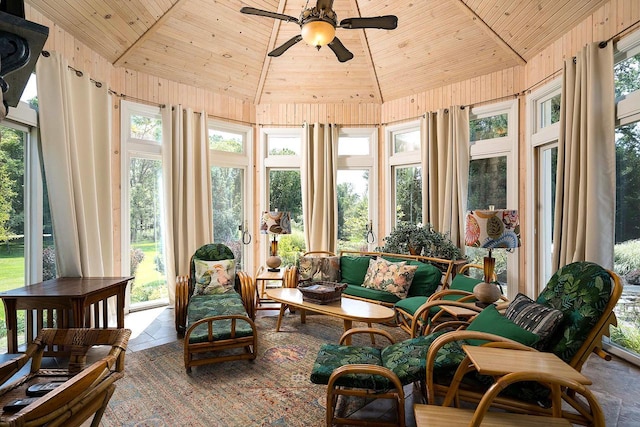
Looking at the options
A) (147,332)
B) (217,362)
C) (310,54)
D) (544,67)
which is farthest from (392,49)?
(147,332)

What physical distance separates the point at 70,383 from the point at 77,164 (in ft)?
9.63

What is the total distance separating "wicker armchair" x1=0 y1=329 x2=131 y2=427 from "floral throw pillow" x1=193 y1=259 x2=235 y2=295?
201 centimetres

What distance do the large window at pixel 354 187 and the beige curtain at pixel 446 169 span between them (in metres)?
0.97

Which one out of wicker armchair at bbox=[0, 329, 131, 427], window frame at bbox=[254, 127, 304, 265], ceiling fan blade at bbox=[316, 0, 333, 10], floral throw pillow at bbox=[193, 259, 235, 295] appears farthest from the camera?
window frame at bbox=[254, 127, 304, 265]

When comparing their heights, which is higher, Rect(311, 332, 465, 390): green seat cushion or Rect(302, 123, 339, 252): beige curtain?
Rect(302, 123, 339, 252): beige curtain

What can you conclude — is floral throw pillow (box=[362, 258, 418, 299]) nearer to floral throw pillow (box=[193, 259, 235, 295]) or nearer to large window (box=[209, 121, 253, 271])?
floral throw pillow (box=[193, 259, 235, 295])

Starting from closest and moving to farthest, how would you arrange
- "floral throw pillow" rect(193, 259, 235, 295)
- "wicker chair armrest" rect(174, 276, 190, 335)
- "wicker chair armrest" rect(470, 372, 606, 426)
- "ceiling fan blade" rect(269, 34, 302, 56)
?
"wicker chair armrest" rect(470, 372, 606, 426)
"ceiling fan blade" rect(269, 34, 302, 56)
"wicker chair armrest" rect(174, 276, 190, 335)
"floral throw pillow" rect(193, 259, 235, 295)

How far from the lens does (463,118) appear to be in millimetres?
4496

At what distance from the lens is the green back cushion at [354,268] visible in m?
4.33

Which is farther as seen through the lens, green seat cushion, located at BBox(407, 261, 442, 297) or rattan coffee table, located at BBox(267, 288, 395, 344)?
green seat cushion, located at BBox(407, 261, 442, 297)

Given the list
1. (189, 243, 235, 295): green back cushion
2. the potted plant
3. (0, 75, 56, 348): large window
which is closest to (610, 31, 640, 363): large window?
the potted plant

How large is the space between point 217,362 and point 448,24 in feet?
14.4

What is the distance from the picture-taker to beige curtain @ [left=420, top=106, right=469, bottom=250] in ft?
14.5

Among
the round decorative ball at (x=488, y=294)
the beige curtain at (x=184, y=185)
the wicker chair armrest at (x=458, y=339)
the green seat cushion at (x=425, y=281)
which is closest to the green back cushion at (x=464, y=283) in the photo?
the green seat cushion at (x=425, y=281)
